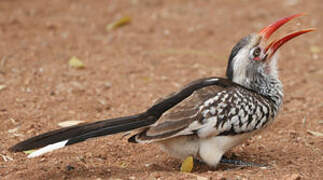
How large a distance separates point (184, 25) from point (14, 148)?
501cm

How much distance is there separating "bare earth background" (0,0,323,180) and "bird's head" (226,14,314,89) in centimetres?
14

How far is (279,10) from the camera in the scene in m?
8.86

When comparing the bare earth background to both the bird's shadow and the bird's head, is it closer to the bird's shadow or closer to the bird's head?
the bird's shadow

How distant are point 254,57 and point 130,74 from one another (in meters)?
2.45

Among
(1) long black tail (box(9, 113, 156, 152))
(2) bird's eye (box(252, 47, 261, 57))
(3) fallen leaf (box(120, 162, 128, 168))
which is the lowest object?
(3) fallen leaf (box(120, 162, 128, 168))

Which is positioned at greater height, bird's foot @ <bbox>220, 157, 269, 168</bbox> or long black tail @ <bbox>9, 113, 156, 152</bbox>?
long black tail @ <bbox>9, 113, 156, 152</bbox>

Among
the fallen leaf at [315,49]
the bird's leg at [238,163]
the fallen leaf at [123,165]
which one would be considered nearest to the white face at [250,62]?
the bird's leg at [238,163]

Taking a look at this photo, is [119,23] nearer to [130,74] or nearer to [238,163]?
[130,74]

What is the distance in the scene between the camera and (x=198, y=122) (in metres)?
3.88

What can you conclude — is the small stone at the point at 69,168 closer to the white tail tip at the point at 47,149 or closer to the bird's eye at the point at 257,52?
the white tail tip at the point at 47,149

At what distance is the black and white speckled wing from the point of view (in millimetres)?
3871

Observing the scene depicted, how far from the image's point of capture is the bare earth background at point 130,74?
4227mm

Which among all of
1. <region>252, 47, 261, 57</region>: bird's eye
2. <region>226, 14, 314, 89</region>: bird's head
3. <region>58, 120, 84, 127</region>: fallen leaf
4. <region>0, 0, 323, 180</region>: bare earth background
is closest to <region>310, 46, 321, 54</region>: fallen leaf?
<region>0, 0, 323, 180</region>: bare earth background

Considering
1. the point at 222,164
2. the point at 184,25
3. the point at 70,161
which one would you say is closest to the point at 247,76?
the point at 222,164
